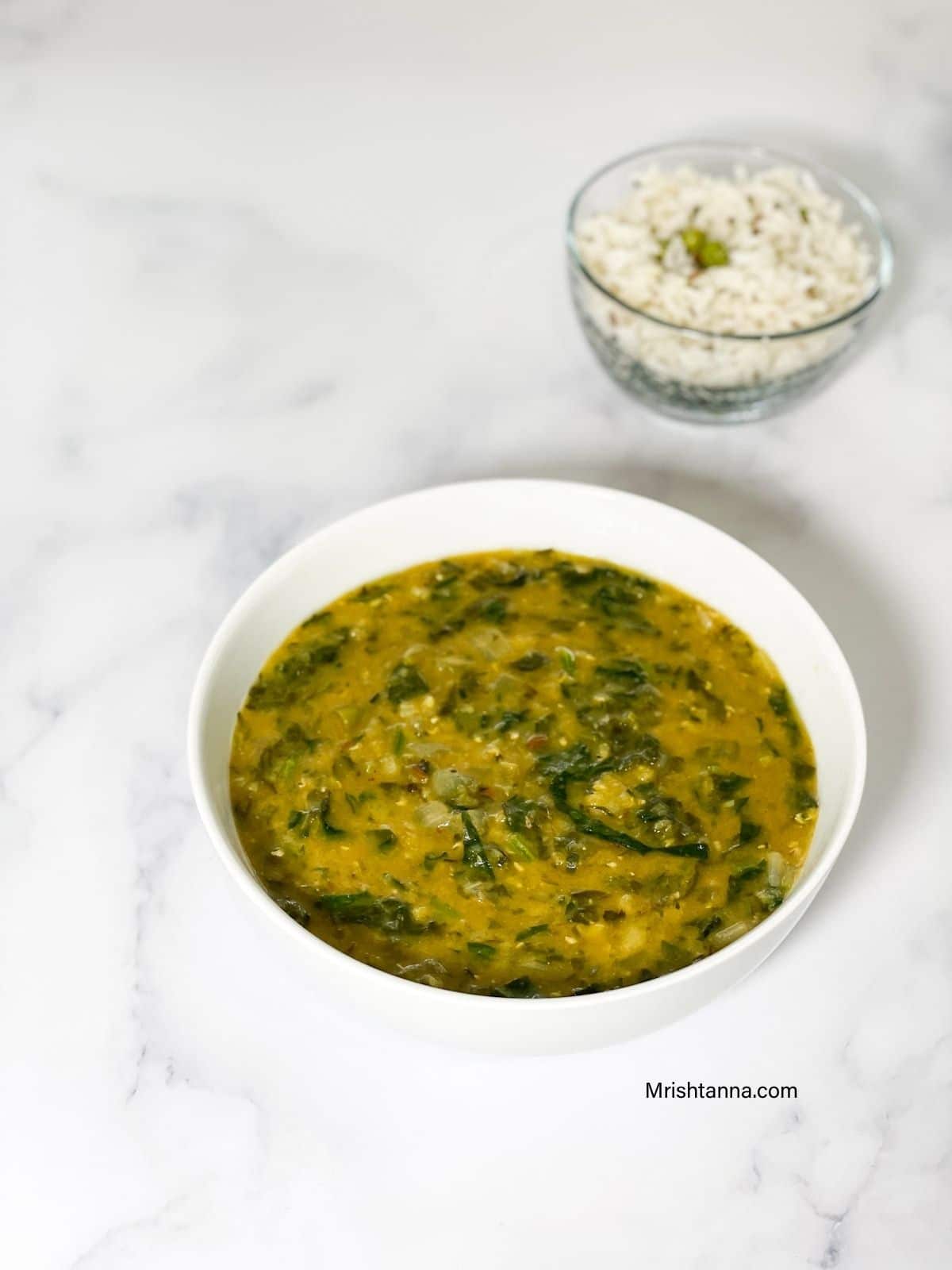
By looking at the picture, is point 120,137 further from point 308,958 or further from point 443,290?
point 308,958

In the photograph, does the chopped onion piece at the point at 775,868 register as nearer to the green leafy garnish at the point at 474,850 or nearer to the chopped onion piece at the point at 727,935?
the chopped onion piece at the point at 727,935

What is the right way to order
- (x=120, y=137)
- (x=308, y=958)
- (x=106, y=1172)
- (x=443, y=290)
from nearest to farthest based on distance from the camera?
(x=308, y=958), (x=106, y=1172), (x=443, y=290), (x=120, y=137)

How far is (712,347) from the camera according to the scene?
128 inches

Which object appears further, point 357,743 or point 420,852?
point 357,743

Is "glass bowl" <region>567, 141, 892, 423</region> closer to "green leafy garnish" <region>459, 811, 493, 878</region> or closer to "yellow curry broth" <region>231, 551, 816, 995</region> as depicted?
"yellow curry broth" <region>231, 551, 816, 995</region>

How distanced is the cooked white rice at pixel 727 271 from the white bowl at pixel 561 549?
56cm

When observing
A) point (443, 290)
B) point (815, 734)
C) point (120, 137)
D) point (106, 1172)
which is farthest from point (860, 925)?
point (120, 137)

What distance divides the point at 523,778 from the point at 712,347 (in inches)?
45.0

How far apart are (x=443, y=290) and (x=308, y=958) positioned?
6.93 feet

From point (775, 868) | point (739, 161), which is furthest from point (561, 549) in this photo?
point (739, 161)

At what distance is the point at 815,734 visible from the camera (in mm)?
2695

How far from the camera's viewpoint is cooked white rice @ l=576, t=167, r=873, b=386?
11.0 ft

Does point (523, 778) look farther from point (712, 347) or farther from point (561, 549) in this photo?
point (712, 347)

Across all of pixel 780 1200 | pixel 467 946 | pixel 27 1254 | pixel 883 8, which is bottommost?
pixel 27 1254
